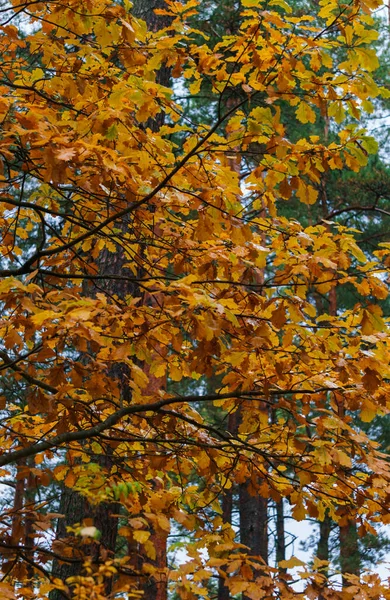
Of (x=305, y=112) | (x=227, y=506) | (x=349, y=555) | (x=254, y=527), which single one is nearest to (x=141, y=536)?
(x=305, y=112)

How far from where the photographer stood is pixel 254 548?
11.4 meters

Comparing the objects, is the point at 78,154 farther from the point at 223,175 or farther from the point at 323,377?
the point at 323,377

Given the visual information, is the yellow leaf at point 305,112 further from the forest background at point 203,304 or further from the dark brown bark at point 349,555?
the dark brown bark at point 349,555

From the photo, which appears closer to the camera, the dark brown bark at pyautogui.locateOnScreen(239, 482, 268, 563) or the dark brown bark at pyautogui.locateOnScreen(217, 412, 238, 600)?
the dark brown bark at pyautogui.locateOnScreen(239, 482, 268, 563)

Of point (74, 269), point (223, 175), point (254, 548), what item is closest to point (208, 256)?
point (223, 175)

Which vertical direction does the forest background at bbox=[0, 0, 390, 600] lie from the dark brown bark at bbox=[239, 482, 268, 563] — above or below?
below

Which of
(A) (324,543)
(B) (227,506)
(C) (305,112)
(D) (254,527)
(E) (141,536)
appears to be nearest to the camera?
(E) (141,536)

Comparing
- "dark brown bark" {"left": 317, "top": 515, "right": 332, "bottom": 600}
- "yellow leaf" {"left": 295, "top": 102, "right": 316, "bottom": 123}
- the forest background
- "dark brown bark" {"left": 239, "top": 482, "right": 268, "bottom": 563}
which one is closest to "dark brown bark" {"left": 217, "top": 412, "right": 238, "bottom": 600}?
"dark brown bark" {"left": 239, "top": 482, "right": 268, "bottom": 563}

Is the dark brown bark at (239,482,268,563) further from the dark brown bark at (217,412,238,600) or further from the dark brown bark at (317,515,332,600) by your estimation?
the dark brown bark at (317,515,332,600)

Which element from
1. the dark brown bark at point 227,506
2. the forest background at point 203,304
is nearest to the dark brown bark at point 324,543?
the dark brown bark at point 227,506

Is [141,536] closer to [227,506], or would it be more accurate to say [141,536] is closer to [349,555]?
[349,555]

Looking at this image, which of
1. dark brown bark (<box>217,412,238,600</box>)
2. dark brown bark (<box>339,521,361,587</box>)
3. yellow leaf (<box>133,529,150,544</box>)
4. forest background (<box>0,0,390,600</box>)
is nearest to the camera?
yellow leaf (<box>133,529,150,544</box>)

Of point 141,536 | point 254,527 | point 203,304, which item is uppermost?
point 254,527

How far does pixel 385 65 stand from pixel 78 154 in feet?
36.9
